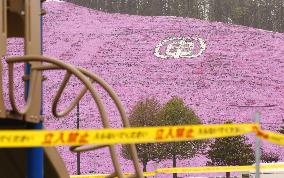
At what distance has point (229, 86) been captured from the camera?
5656cm

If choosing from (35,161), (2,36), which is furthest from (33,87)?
(35,161)

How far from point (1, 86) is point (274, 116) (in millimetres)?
48509

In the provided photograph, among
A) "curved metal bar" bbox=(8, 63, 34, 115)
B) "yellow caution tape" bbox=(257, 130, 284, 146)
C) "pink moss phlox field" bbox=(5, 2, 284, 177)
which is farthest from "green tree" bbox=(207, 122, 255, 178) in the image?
"curved metal bar" bbox=(8, 63, 34, 115)

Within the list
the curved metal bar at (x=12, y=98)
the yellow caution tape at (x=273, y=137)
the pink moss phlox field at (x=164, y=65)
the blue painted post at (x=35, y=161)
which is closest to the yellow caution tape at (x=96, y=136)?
the curved metal bar at (x=12, y=98)

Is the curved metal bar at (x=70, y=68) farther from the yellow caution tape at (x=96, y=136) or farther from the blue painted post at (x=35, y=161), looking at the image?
the yellow caution tape at (x=96, y=136)

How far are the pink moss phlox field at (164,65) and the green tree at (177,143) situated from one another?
162 centimetres

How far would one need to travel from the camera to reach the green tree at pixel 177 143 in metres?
41.8

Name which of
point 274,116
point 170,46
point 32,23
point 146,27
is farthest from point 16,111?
point 146,27

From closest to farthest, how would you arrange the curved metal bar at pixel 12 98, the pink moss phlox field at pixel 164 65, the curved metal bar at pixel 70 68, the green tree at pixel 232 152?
1. the curved metal bar at pixel 12 98
2. the curved metal bar at pixel 70 68
3. the green tree at pixel 232 152
4. the pink moss phlox field at pixel 164 65

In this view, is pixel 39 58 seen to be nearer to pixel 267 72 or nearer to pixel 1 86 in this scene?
pixel 1 86

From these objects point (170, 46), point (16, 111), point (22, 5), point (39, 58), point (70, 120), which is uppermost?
point (22, 5)

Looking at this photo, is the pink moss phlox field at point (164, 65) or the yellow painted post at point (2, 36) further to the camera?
the pink moss phlox field at point (164, 65)

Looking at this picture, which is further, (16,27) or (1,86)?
(16,27)

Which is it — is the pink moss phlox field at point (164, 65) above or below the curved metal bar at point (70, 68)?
below
